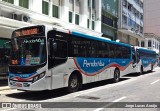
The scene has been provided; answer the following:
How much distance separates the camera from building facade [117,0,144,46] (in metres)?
46.5

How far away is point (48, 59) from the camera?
1164cm

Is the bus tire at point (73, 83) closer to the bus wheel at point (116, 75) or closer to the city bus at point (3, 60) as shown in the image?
the bus wheel at point (116, 75)

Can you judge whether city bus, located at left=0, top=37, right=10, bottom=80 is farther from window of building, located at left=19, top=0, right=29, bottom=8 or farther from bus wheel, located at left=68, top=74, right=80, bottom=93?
bus wheel, located at left=68, top=74, right=80, bottom=93

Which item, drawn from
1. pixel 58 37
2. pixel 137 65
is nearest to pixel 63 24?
pixel 137 65

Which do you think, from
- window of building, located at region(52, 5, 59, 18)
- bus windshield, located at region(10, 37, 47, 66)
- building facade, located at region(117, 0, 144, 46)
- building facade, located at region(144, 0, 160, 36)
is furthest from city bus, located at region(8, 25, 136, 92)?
building facade, located at region(144, 0, 160, 36)

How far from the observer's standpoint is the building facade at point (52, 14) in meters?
18.7

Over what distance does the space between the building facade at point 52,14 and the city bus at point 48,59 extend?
537 centimetres

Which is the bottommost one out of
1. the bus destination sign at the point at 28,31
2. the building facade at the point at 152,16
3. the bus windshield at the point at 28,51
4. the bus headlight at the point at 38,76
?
the bus headlight at the point at 38,76

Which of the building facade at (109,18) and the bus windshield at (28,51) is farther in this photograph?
the building facade at (109,18)

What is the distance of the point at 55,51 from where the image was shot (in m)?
12.1

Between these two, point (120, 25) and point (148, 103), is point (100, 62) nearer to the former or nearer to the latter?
point (148, 103)

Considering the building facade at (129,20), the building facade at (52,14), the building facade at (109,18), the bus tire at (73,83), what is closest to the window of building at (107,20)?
the building facade at (109,18)

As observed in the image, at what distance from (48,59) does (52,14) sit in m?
14.6

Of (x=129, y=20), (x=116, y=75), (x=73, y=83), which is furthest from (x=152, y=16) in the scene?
(x=73, y=83)
